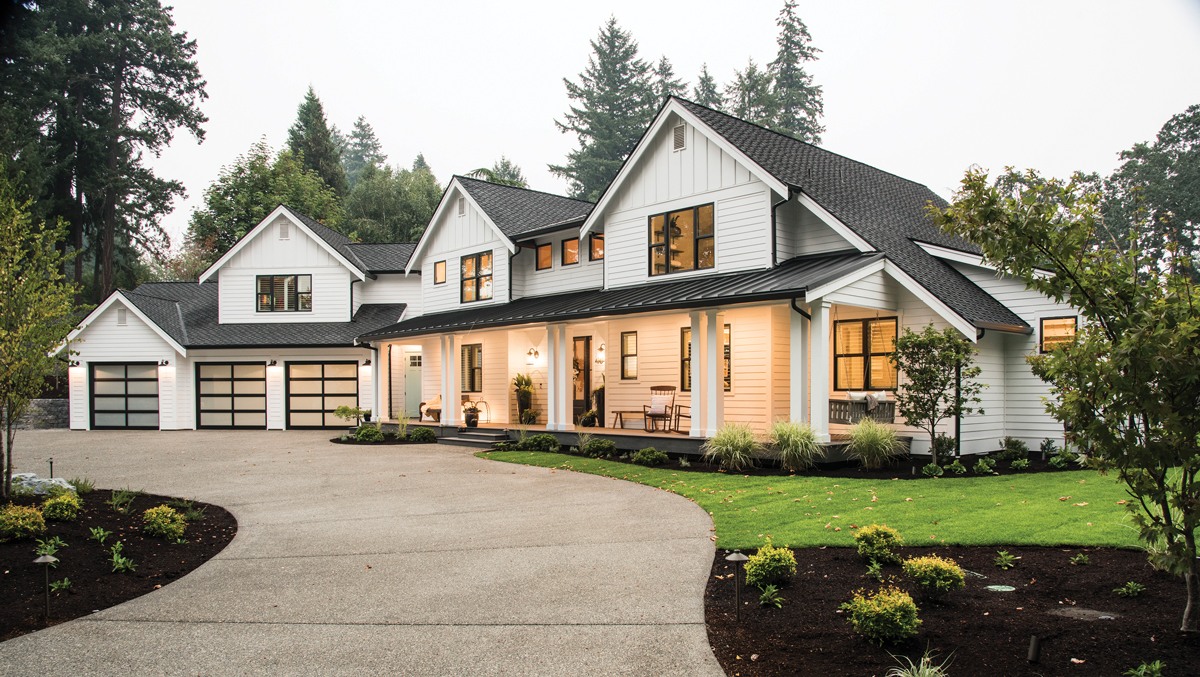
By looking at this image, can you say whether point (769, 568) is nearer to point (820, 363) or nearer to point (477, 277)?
point (820, 363)

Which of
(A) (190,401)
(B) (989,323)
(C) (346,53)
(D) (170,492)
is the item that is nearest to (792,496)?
(B) (989,323)

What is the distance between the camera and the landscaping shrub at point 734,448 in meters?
12.1

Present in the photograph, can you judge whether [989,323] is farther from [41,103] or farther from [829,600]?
[41,103]

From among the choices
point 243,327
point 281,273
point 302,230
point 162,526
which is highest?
point 302,230

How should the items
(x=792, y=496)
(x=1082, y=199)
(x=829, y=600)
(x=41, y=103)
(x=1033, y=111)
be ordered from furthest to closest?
(x=1033, y=111) → (x=41, y=103) → (x=792, y=496) → (x=829, y=600) → (x=1082, y=199)

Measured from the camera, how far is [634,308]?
47.4ft

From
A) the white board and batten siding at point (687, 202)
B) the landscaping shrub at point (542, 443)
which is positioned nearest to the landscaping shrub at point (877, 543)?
the white board and batten siding at point (687, 202)

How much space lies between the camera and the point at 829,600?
514 cm

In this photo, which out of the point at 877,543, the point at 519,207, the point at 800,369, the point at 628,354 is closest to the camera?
the point at 877,543

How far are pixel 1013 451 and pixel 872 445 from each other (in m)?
3.53

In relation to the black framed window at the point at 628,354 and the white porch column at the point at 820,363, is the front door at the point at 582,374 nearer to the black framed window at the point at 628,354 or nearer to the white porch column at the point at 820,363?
the black framed window at the point at 628,354

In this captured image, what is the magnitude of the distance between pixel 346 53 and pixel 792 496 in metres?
143

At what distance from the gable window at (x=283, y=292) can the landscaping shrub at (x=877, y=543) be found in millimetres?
23924

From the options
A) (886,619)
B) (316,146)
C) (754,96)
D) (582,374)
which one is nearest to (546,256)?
(582,374)
